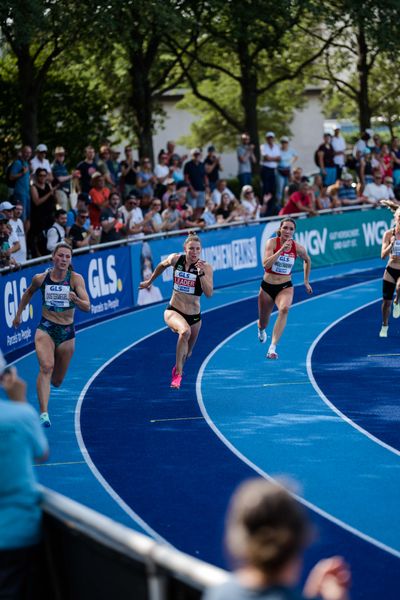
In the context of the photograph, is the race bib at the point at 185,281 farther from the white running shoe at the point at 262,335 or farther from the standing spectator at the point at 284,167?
the standing spectator at the point at 284,167

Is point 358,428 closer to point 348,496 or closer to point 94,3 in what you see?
point 348,496

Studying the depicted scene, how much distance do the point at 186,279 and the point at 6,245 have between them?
4344mm

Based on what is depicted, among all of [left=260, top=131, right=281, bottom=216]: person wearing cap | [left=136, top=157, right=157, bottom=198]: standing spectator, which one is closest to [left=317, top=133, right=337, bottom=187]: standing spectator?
[left=260, top=131, right=281, bottom=216]: person wearing cap

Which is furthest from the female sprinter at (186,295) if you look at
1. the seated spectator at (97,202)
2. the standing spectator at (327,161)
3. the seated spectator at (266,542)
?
the standing spectator at (327,161)

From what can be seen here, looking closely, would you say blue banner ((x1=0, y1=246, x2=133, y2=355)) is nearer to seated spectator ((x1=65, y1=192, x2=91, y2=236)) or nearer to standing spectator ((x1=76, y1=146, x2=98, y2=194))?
seated spectator ((x1=65, y1=192, x2=91, y2=236))

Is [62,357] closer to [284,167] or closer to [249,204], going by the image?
[249,204]

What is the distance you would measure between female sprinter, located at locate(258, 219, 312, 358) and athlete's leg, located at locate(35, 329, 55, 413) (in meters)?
4.65

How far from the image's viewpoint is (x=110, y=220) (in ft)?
72.7

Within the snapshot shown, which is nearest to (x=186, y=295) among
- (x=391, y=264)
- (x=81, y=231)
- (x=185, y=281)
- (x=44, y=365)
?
(x=185, y=281)

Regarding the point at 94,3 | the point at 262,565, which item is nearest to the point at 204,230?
the point at 94,3

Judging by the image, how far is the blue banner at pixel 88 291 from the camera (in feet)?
59.2

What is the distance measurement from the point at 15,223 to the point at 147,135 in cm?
1356

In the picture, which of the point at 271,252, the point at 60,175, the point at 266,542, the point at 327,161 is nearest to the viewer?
the point at 266,542

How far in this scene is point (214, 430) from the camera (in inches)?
521
